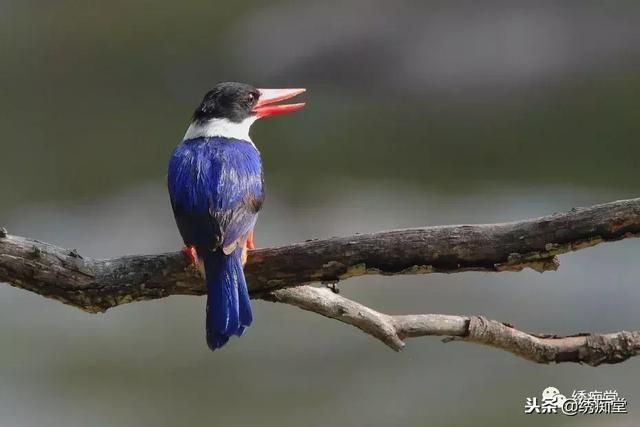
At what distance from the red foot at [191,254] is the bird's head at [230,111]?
0.64 meters

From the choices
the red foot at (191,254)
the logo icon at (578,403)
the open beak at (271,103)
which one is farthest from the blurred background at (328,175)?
the red foot at (191,254)

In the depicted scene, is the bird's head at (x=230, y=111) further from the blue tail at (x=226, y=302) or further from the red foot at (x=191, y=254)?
the blue tail at (x=226, y=302)

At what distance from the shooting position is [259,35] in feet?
38.9

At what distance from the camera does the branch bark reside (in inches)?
96.3

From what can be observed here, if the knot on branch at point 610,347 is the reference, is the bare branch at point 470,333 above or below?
above

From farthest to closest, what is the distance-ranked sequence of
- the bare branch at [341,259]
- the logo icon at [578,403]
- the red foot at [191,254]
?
the logo icon at [578,403], the red foot at [191,254], the bare branch at [341,259]


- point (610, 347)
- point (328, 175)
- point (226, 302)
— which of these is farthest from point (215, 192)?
point (328, 175)

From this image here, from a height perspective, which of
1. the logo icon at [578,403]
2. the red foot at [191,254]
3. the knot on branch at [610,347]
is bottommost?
the knot on branch at [610,347]

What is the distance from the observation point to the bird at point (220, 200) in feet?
8.63

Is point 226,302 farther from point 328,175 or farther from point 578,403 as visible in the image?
point 328,175

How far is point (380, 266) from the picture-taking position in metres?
2.56

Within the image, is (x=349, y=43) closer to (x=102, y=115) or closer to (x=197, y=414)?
(x=102, y=115)

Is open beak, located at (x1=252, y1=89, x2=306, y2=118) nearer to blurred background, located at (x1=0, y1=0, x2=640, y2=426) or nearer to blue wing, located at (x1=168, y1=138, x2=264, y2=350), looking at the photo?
blue wing, located at (x1=168, y1=138, x2=264, y2=350)

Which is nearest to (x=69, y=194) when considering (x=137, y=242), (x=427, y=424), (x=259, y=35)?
(x=137, y=242)
